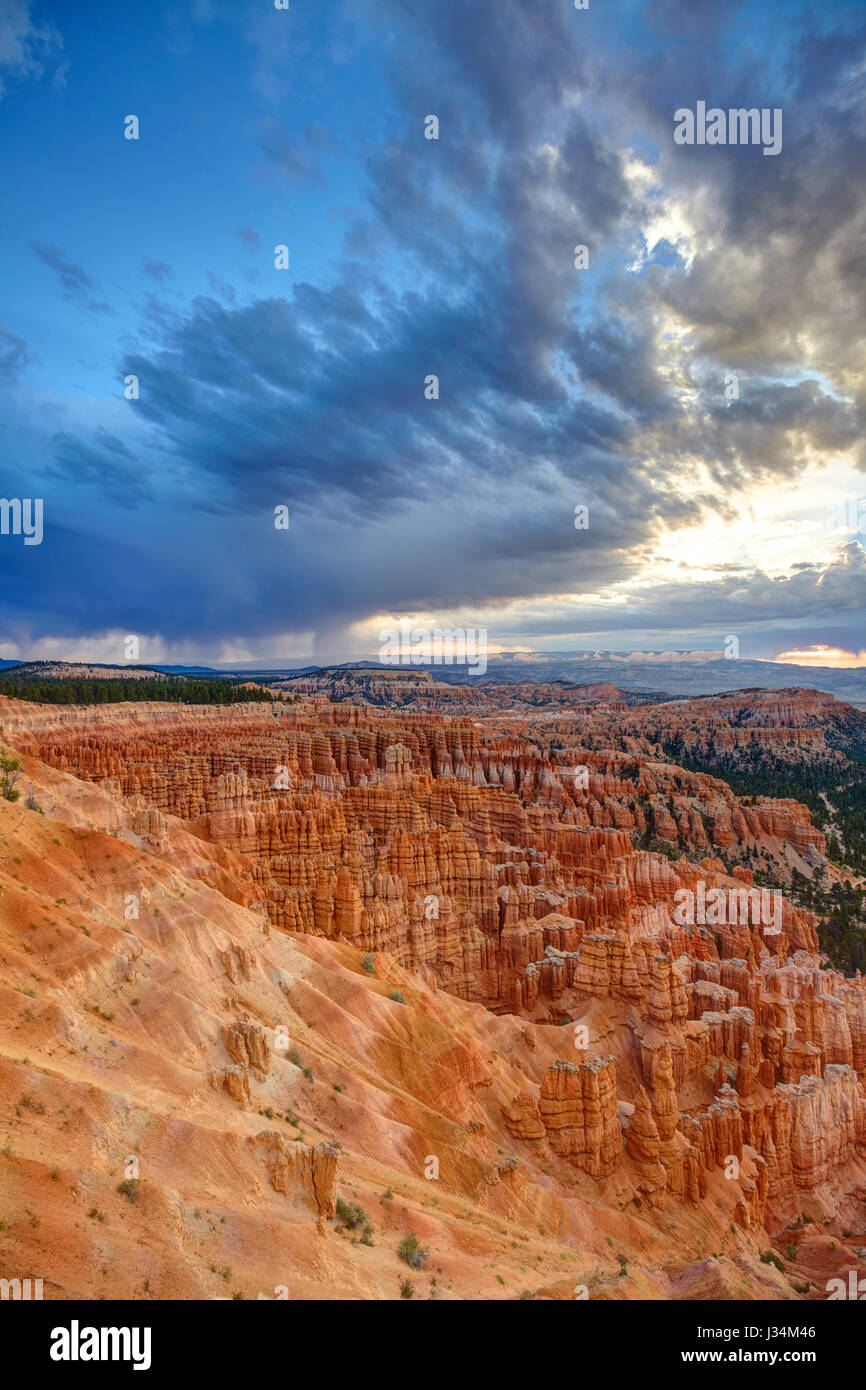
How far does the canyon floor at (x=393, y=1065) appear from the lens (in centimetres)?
1180

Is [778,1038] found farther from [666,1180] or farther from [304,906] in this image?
[304,906]

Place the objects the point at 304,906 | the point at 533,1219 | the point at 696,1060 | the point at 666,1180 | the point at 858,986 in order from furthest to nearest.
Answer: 1. the point at 858,986
2. the point at 304,906
3. the point at 696,1060
4. the point at 666,1180
5. the point at 533,1219

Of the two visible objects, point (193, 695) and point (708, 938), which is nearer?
point (708, 938)

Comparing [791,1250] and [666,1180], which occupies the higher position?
[666,1180]

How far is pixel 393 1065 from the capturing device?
23422mm

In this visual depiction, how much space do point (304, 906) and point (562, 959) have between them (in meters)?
14.9

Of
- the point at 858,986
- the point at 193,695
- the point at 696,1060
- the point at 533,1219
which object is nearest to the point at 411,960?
the point at 696,1060


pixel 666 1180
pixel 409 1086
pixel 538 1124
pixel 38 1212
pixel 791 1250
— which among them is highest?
pixel 38 1212

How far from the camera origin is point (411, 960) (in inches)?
1594

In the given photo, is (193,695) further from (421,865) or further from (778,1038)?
(778,1038)

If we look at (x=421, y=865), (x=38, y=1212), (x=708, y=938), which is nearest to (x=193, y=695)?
(x=421, y=865)

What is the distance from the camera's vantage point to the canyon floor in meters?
11.8

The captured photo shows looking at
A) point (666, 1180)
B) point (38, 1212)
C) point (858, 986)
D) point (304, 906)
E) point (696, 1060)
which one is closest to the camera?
point (38, 1212)

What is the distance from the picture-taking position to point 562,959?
3988 cm
